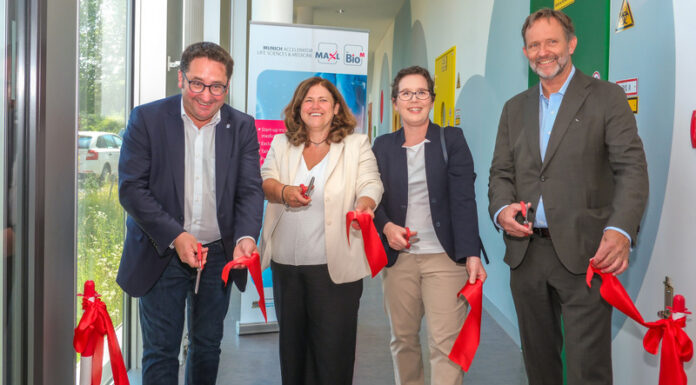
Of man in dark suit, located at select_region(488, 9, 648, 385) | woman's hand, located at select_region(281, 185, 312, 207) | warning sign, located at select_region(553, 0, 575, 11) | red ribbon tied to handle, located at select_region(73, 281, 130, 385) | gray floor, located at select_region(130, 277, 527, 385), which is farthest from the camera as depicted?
gray floor, located at select_region(130, 277, 527, 385)

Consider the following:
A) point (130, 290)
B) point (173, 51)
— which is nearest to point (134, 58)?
point (173, 51)

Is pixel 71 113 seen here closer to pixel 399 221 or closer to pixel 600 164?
pixel 399 221

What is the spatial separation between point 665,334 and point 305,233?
1420mm

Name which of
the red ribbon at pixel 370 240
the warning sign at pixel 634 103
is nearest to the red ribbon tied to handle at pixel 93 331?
the red ribbon at pixel 370 240

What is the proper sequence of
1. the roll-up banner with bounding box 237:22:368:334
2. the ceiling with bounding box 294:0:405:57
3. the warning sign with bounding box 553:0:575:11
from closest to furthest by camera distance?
the warning sign with bounding box 553:0:575:11 < the roll-up banner with bounding box 237:22:368:334 < the ceiling with bounding box 294:0:405:57

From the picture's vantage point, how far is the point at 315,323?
252cm

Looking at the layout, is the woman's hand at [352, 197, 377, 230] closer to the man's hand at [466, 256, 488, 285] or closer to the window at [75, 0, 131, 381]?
the man's hand at [466, 256, 488, 285]

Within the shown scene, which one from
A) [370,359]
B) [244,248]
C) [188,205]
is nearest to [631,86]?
[244,248]

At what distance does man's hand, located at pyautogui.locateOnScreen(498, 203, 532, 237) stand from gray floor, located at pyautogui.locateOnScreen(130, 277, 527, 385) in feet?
5.41

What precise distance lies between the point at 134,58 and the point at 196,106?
4.77ft

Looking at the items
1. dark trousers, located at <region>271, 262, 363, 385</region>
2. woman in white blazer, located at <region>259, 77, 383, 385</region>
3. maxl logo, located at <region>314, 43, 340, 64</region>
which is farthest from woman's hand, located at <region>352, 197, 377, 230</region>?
maxl logo, located at <region>314, 43, 340, 64</region>

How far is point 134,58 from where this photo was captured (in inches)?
132

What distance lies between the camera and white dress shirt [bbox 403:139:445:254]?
251 centimetres

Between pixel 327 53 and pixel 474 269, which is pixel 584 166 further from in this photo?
pixel 327 53
